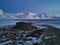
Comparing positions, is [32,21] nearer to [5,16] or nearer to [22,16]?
[22,16]

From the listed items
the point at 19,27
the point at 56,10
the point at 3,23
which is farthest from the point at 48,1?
the point at 3,23

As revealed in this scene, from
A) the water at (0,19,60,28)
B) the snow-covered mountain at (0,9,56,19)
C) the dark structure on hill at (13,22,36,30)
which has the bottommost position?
the dark structure on hill at (13,22,36,30)

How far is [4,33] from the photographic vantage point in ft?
4.10

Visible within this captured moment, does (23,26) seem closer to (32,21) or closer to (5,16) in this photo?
(32,21)

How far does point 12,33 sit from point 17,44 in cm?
13

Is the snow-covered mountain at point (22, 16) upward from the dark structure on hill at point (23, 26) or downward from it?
upward

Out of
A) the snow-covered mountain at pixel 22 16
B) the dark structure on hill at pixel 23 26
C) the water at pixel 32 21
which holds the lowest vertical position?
the dark structure on hill at pixel 23 26

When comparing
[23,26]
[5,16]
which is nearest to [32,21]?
[23,26]

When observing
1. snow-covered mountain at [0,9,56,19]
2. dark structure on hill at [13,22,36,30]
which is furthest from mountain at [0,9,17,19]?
dark structure on hill at [13,22,36,30]

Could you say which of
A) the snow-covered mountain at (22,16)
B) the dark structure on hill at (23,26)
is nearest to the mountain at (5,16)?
the snow-covered mountain at (22,16)

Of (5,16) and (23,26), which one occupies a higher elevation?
(5,16)

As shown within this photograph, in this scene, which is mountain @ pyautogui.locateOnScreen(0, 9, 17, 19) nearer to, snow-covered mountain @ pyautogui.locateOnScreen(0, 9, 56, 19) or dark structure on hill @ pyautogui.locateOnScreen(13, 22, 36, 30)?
snow-covered mountain @ pyautogui.locateOnScreen(0, 9, 56, 19)

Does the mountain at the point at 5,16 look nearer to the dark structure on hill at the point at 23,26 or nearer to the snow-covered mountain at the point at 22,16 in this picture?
the snow-covered mountain at the point at 22,16

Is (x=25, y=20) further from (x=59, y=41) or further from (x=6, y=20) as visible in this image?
(x=59, y=41)
